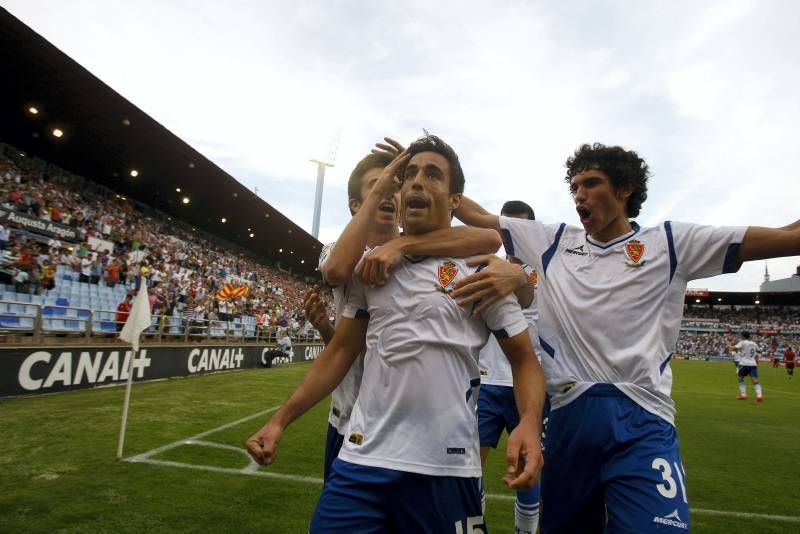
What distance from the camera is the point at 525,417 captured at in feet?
5.78

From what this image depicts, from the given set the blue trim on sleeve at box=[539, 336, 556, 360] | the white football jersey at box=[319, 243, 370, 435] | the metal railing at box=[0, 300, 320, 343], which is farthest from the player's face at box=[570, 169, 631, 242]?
the metal railing at box=[0, 300, 320, 343]

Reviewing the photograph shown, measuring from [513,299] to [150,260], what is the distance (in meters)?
22.8

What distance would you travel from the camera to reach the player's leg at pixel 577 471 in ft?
8.07

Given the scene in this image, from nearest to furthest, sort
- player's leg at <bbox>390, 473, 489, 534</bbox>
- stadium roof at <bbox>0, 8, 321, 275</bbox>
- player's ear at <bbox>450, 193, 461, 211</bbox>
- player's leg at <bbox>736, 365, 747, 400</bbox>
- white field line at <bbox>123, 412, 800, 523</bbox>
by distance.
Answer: player's leg at <bbox>390, 473, 489, 534</bbox> < player's ear at <bbox>450, 193, 461, 211</bbox> < white field line at <bbox>123, 412, 800, 523</bbox> < stadium roof at <bbox>0, 8, 321, 275</bbox> < player's leg at <bbox>736, 365, 747, 400</bbox>

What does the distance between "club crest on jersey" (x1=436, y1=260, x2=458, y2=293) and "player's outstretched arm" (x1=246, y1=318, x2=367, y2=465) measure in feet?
1.35

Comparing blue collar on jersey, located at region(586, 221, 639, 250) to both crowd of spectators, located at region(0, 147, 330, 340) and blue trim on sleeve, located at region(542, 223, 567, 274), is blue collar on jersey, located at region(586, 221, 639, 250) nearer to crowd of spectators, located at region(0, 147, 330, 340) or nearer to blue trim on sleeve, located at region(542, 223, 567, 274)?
blue trim on sleeve, located at region(542, 223, 567, 274)

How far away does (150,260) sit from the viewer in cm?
2186

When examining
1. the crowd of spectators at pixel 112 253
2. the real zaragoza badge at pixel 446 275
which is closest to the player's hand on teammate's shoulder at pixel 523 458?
the real zaragoza badge at pixel 446 275

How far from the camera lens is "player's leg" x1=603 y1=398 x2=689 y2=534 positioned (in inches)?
85.4

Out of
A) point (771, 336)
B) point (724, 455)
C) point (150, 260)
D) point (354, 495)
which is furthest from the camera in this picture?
point (771, 336)

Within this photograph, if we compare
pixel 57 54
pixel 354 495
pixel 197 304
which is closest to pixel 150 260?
pixel 197 304

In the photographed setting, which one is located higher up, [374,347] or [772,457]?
[374,347]

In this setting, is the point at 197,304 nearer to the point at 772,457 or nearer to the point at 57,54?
the point at 57,54

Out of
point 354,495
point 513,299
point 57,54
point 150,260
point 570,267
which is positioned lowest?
point 354,495
